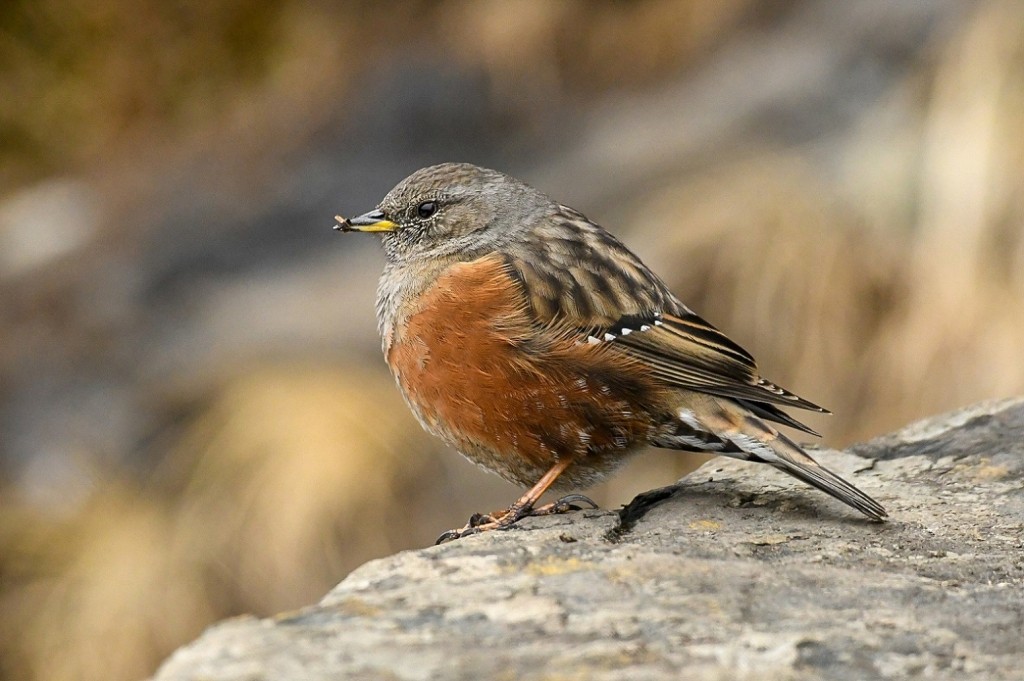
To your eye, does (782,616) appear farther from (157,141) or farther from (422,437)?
(157,141)

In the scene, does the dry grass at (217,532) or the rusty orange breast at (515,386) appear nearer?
the rusty orange breast at (515,386)

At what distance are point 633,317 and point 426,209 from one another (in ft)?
3.24

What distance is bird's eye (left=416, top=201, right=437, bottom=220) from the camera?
13.9 feet

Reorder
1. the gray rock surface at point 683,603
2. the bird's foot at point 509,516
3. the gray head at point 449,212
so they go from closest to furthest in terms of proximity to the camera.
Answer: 1. the gray rock surface at point 683,603
2. the bird's foot at point 509,516
3. the gray head at point 449,212

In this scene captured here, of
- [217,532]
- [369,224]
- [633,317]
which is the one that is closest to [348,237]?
[217,532]

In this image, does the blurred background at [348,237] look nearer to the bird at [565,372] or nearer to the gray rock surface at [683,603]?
the bird at [565,372]

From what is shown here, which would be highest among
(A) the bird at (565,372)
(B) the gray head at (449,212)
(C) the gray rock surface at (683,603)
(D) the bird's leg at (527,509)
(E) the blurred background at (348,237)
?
(E) the blurred background at (348,237)

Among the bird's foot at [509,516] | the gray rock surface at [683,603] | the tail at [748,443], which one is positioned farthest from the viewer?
the bird's foot at [509,516]

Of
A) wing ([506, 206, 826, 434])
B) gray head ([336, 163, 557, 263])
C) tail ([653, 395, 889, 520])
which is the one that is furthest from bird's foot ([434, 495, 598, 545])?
gray head ([336, 163, 557, 263])

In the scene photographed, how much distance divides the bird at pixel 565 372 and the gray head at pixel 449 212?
23 centimetres

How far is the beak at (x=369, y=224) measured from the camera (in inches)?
167

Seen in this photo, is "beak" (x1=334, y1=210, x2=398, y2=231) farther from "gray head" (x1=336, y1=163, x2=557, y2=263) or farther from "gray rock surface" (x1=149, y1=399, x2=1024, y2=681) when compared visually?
"gray rock surface" (x1=149, y1=399, x2=1024, y2=681)

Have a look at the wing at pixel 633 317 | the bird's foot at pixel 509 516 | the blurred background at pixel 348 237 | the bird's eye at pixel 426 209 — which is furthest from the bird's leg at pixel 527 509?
the blurred background at pixel 348 237

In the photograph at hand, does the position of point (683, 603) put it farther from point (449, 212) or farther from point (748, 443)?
point (449, 212)
